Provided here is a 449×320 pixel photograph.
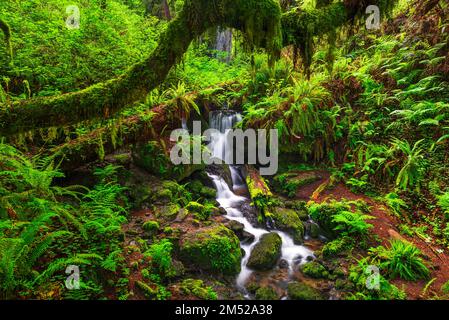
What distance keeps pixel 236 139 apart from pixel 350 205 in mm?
3792

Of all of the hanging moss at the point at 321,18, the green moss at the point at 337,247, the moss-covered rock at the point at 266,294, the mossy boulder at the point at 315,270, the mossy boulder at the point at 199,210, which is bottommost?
the moss-covered rock at the point at 266,294

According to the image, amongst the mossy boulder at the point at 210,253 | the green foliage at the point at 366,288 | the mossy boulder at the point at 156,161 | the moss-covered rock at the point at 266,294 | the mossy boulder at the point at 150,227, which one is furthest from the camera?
the mossy boulder at the point at 156,161

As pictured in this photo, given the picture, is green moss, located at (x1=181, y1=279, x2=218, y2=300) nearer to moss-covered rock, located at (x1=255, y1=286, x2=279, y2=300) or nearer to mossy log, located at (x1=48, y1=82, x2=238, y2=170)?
moss-covered rock, located at (x1=255, y1=286, x2=279, y2=300)

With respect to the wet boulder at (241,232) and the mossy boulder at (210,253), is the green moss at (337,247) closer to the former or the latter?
the wet boulder at (241,232)

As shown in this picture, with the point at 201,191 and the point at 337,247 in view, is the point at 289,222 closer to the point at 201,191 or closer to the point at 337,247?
the point at 337,247

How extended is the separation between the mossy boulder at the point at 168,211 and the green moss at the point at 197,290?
1.55 m

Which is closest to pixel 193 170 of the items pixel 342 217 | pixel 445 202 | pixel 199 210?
pixel 199 210

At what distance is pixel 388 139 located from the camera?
25.1ft

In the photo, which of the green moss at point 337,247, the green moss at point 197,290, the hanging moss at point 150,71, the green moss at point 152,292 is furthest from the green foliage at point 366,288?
the hanging moss at point 150,71

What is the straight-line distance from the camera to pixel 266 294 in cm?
470

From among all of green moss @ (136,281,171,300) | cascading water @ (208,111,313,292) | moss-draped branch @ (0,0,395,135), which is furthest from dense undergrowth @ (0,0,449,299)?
moss-draped branch @ (0,0,395,135)

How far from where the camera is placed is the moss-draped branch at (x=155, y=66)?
3.71 metres

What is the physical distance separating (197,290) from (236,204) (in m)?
3.13

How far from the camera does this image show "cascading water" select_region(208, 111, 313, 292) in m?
5.63
